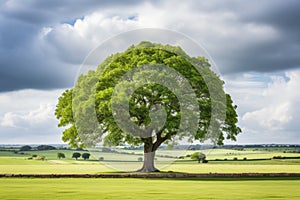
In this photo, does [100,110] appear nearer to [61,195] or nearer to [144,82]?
[144,82]

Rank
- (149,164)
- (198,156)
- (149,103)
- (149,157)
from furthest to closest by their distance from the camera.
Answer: (198,156)
(149,157)
(149,164)
(149,103)

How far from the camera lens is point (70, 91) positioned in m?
53.2

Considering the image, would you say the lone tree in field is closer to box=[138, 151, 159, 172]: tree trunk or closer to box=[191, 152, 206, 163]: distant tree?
box=[138, 151, 159, 172]: tree trunk

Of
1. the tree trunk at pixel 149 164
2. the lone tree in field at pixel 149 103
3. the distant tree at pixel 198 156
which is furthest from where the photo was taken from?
the distant tree at pixel 198 156

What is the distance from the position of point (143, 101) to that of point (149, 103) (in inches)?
25.1

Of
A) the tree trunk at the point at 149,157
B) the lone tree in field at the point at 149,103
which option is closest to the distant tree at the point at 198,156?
the lone tree in field at the point at 149,103

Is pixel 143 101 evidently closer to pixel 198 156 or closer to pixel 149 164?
pixel 149 164

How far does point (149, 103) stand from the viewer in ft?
154

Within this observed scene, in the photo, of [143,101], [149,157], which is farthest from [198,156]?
[143,101]

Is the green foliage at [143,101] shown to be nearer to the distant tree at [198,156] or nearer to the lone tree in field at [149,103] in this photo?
the lone tree in field at [149,103]

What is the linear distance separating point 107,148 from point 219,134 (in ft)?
38.0

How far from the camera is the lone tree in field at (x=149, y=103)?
45.5 m

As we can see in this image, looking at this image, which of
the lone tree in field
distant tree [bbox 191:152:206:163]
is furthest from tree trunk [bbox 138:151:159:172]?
distant tree [bbox 191:152:206:163]

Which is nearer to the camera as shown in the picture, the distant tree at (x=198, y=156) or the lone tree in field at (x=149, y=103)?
the lone tree in field at (x=149, y=103)
